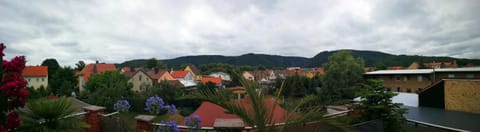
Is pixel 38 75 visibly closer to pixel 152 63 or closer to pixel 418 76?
pixel 152 63

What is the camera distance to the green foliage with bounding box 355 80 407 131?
3432 mm

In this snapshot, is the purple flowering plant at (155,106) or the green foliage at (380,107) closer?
the purple flowering plant at (155,106)

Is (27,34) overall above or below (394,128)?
above

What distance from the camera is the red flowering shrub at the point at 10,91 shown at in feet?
5.15

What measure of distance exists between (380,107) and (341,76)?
16.8 meters

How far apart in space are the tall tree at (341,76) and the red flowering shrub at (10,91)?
16582mm

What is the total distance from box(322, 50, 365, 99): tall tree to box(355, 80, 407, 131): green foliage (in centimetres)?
1283

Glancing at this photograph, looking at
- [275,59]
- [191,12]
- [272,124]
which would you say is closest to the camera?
[272,124]

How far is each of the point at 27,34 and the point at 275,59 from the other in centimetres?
4808

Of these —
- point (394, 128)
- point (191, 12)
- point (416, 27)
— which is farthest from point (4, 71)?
point (416, 27)

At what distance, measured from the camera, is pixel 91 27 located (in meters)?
8.21

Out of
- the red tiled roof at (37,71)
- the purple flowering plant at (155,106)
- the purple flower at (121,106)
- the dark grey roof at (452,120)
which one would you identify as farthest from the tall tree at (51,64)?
the dark grey roof at (452,120)

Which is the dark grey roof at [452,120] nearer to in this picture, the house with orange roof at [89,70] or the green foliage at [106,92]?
the green foliage at [106,92]

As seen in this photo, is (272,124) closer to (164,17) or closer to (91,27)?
(164,17)
